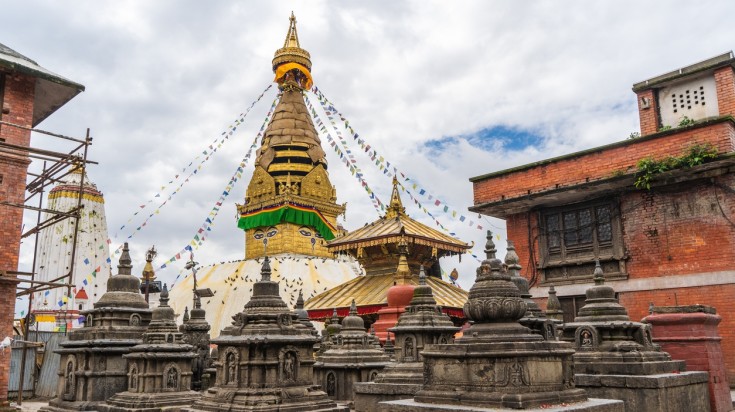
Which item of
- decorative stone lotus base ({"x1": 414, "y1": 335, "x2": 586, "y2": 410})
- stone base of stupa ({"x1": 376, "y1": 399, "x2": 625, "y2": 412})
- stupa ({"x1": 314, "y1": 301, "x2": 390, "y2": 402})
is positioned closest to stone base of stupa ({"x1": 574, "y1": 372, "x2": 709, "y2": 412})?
stone base of stupa ({"x1": 376, "y1": 399, "x2": 625, "y2": 412})

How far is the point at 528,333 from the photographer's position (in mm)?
7141

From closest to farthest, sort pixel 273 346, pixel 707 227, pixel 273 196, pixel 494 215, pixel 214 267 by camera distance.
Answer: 1. pixel 273 346
2. pixel 707 227
3. pixel 494 215
4. pixel 214 267
5. pixel 273 196

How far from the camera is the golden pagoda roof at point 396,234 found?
2231cm

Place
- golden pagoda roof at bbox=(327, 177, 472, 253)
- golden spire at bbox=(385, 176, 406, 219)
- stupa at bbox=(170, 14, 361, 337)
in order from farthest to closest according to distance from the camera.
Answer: stupa at bbox=(170, 14, 361, 337) < golden spire at bbox=(385, 176, 406, 219) < golden pagoda roof at bbox=(327, 177, 472, 253)

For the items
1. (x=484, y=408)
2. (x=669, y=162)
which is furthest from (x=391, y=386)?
(x=669, y=162)

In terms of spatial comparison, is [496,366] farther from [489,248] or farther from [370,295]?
[370,295]

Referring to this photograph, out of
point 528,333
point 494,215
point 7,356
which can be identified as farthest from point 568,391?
point 7,356

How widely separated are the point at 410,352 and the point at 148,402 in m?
4.96

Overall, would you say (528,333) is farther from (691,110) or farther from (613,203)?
(691,110)

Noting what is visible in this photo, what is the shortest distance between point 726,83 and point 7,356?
18.0 m

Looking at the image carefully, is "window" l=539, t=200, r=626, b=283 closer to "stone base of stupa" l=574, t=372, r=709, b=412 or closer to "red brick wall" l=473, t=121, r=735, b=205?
"red brick wall" l=473, t=121, r=735, b=205

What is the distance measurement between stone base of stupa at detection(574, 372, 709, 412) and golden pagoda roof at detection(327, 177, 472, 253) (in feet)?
41.3

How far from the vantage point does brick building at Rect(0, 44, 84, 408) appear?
13992 millimetres

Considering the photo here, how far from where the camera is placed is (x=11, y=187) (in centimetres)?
1450
